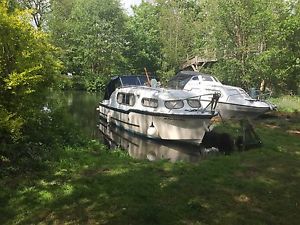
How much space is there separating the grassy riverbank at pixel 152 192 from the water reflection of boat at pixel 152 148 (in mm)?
2657

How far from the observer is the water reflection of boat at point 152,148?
1388 centimetres

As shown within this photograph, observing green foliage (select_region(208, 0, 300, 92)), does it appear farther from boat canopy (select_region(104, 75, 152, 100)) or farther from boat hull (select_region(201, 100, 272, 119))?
boat canopy (select_region(104, 75, 152, 100))

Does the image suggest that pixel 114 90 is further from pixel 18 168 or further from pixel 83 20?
pixel 83 20

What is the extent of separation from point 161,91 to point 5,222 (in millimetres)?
11887

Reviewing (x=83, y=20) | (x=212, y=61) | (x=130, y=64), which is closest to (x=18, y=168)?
(x=212, y=61)

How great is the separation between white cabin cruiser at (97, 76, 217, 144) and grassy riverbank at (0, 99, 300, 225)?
446cm

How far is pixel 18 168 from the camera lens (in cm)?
866

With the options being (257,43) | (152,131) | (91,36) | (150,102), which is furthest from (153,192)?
(91,36)

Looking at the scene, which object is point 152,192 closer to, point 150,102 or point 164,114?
point 164,114

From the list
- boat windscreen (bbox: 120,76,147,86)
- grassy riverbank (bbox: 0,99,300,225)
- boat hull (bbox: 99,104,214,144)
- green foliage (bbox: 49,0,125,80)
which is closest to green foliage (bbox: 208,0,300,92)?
boat windscreen (bbox: 120,76,147,86)

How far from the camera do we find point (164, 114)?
16031 mm

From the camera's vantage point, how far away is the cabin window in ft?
62.9

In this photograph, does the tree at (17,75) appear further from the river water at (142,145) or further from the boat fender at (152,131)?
the boat fender at (152,131)

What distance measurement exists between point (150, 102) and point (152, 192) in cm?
983
